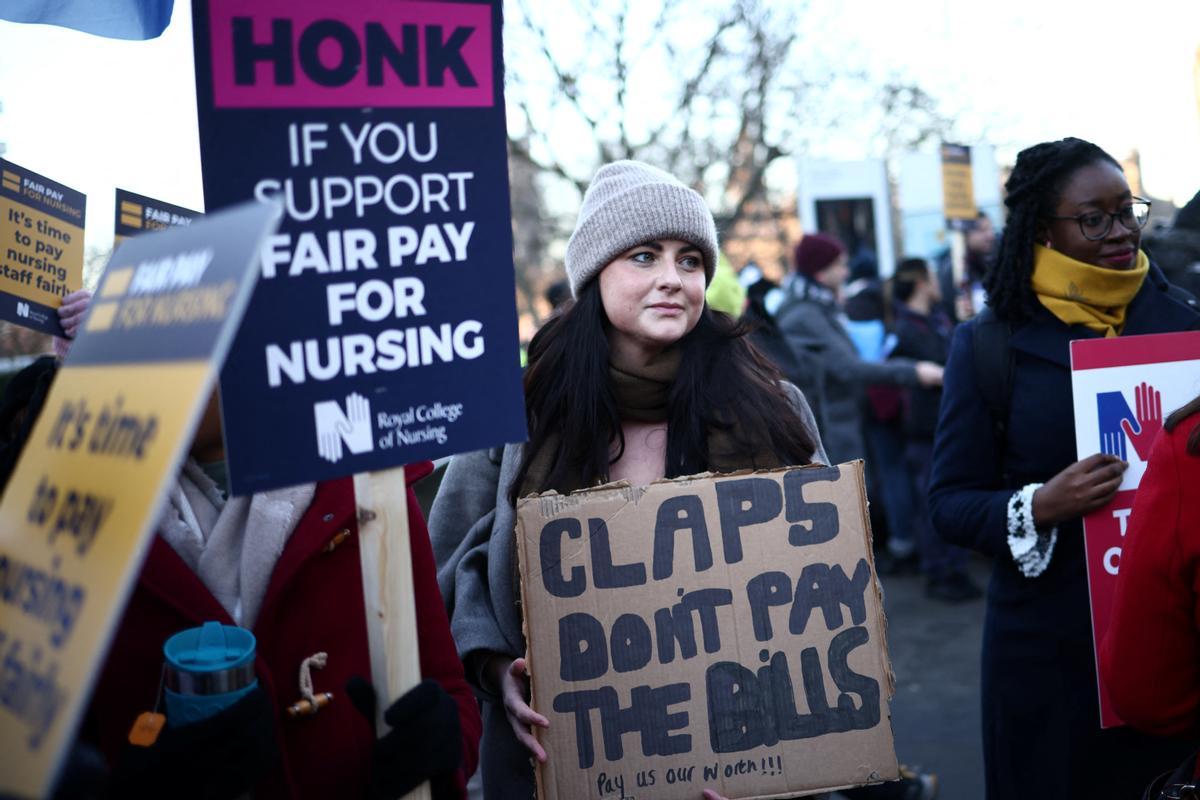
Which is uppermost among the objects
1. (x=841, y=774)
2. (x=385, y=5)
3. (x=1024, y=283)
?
(x=385, y=5)

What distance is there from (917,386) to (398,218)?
5.83 meters

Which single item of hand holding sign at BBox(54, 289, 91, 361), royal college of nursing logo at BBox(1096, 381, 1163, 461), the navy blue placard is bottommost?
royal college of nursing logo at BBox(1096, 381, 1163, 461)

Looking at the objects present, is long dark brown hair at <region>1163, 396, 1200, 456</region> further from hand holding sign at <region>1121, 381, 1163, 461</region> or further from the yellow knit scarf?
the yellow knit scarf

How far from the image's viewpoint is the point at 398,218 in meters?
1.86

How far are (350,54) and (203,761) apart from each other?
1.12 metres

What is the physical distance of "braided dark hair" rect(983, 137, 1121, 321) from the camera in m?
2.97

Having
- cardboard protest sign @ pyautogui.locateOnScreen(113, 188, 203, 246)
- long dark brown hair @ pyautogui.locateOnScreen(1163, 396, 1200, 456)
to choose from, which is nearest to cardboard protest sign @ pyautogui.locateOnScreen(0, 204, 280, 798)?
cardboard protest sign @ pyautogui.locateOnScreen(113, 188, 203, 246)

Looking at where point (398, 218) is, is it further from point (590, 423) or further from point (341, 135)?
point (590, 423)

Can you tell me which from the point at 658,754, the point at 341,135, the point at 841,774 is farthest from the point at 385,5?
the point at 841,774

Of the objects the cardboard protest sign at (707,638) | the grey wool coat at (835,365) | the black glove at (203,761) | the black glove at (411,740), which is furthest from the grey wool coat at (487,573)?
the grey wool coat at (835,365)

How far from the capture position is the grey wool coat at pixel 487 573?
2457 mm

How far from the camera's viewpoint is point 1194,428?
191cm

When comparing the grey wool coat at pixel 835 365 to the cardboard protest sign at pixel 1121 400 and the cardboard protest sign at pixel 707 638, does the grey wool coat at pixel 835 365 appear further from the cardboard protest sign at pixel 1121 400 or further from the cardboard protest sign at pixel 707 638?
the cardboard protest sign at pixel 707 638

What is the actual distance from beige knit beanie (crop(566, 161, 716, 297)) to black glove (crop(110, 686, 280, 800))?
1.45 m
